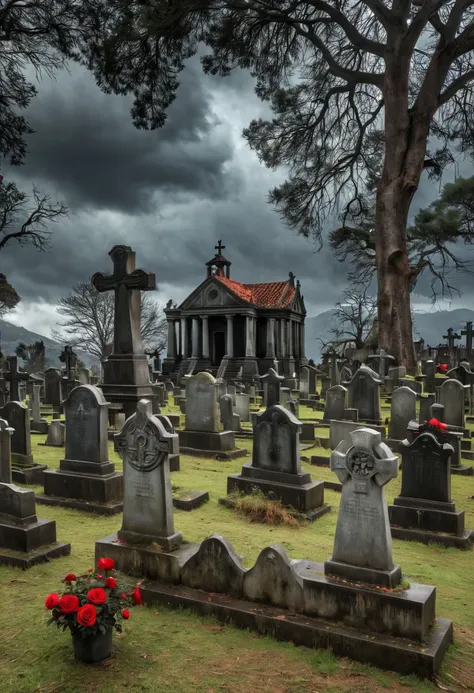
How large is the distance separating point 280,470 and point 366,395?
656 cm

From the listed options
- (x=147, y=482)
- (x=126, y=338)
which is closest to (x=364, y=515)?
(x=147, y=482)

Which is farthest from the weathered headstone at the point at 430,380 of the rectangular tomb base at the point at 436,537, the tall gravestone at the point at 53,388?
the rectangular tomb base at the point at 436,537

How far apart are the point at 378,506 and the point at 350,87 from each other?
28203 millimetres

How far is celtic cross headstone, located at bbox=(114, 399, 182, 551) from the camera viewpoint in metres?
4.98

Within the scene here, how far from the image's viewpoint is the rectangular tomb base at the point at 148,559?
4625 millimetres

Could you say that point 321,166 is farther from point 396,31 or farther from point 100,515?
point 100,515

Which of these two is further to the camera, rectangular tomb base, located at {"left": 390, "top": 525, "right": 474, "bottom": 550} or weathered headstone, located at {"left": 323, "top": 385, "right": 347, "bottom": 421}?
weathered headstone, located at {"left": 323, "top": 385, "right": 347, "bottom": 421}

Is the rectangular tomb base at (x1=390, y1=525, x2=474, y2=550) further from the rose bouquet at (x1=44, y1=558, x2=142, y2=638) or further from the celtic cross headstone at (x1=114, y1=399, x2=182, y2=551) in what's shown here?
the rose bouquet at (x1=44, y1=558, x2=142, y2=638)

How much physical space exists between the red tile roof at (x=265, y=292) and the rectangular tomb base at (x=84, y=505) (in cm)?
2962

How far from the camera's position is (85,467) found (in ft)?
25.0

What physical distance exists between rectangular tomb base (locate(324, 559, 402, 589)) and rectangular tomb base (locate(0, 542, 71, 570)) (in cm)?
300

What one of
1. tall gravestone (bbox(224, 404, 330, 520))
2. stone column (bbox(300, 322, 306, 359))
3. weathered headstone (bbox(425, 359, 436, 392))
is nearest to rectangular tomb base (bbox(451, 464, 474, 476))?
tall gravestone (bbox(224, 404, 330, 520))

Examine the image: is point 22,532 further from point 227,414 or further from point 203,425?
point 227,414

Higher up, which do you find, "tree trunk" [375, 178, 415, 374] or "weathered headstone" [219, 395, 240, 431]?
"tree trunk" [375, 178, 415, 374]
